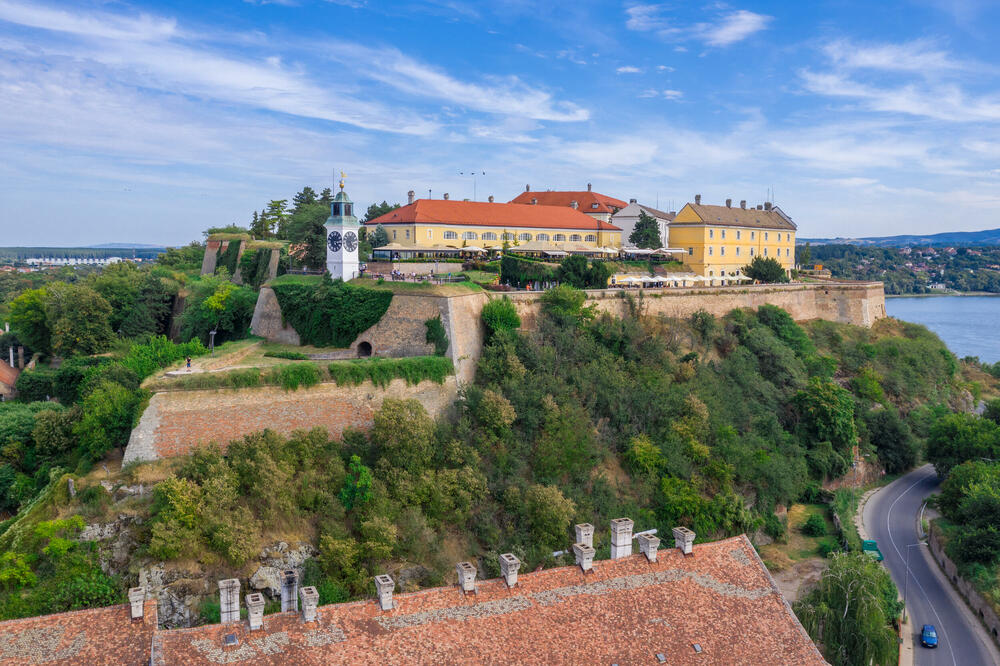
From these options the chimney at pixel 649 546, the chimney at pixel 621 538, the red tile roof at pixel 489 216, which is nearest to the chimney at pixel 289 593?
the chimney at pixel 621 538

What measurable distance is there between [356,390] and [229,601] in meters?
11.8

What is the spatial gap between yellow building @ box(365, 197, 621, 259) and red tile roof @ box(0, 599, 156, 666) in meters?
25.8

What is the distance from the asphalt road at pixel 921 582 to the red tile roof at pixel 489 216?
78.8 ft

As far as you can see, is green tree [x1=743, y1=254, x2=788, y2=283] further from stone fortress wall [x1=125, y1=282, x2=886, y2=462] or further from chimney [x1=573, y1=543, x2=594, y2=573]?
chimney [x1=573, y1=543, x2=594, y2=573]

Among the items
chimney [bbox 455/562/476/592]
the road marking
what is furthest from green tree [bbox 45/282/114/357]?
the road marking

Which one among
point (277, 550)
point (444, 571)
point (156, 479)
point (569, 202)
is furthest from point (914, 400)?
point (156, 479)

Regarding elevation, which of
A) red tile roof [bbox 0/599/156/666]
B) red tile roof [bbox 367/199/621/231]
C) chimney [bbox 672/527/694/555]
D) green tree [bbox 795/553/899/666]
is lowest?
green tree [bbox 795/553/899/666]

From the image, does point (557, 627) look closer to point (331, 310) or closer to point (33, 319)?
point (331, 310)

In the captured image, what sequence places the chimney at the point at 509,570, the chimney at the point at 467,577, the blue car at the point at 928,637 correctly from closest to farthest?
the chimney at the point at 467,577 < the chimney at the point at 509,570 < the blue car at the point at 928,637

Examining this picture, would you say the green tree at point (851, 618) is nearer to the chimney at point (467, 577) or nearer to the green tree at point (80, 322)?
the chimney at point (467, 577)

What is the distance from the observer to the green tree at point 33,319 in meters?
36.3

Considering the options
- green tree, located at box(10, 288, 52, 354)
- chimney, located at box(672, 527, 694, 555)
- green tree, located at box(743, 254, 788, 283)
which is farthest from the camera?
green tree, located at box(743, 254, 788, 283)

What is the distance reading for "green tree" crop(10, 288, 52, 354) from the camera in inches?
1431

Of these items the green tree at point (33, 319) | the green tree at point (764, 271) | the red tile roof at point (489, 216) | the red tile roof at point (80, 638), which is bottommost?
the red tile roof at point (80, 638)
